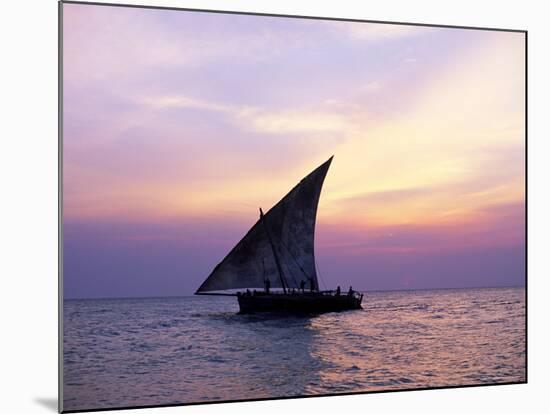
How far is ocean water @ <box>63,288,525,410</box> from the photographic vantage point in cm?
618

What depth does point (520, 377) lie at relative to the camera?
706 centimetres

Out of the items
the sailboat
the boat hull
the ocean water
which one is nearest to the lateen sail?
the sailboat

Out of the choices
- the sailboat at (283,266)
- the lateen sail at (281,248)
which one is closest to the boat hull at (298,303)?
the sailboat at (283,266)

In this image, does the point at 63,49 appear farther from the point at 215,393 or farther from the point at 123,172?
the point at 215,393

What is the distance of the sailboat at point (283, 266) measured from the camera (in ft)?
22.0

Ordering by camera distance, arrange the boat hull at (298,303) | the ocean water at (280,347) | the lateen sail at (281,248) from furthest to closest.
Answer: the boat hull at (298,303), the lateen sail at (281,248), the ocean water at (280,347)

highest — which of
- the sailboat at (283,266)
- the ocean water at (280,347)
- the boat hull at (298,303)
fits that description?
the sailboat at (283,266)

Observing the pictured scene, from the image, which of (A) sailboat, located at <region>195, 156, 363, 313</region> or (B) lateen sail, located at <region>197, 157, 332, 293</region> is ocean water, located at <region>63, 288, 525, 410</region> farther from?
(B) lateen sail, located at <region>197, 157, 332, 293</region>

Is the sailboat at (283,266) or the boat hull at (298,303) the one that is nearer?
the sailboat at (283,266)

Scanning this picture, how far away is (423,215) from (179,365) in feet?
7.23

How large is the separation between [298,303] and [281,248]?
491 millimetres

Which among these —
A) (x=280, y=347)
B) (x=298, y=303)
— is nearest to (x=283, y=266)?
(x=298, y=303)

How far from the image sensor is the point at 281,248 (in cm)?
765

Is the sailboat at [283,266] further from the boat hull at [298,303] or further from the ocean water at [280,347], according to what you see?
the ocean water at [280,347]
